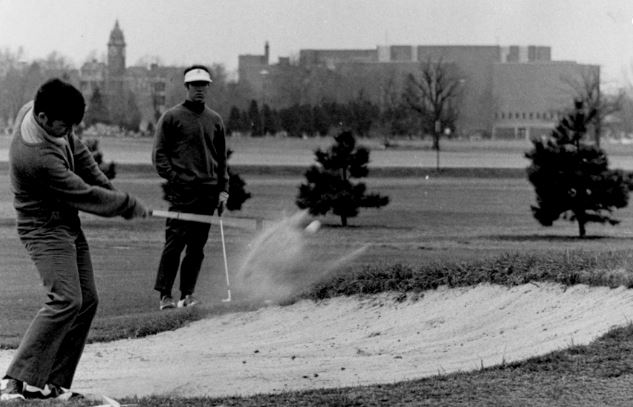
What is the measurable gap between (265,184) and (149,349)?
2327 centimetres

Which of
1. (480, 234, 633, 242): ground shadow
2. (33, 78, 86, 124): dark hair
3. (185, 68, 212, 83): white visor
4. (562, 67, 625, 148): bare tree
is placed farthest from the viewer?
(480, 234, 633, 242): ground shadow

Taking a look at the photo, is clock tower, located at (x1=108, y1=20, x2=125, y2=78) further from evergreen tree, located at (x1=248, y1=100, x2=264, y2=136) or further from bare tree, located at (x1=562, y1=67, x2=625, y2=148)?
bare tree, located at (x1=562, y1=67, x2=625, y2=148)

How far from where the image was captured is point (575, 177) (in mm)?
23938

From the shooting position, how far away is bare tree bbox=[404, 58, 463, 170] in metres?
25.2

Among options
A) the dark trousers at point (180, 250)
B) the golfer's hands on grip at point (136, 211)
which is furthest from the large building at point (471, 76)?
the golfer's hands on grip at point (136, 211)

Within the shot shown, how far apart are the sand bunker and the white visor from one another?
225cm

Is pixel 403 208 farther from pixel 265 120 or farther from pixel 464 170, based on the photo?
pixel 265 120

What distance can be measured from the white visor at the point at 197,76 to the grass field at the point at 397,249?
2.22 meters

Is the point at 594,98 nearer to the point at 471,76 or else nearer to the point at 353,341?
the point at 471,76

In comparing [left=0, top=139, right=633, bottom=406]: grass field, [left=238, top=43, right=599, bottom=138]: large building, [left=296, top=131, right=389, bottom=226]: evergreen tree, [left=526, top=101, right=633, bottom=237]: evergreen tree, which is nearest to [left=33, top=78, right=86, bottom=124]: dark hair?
[left=0, top=139, right=633, bottom=406]: grass field

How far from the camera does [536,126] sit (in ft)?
88.0

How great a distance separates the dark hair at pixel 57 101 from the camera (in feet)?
21.3

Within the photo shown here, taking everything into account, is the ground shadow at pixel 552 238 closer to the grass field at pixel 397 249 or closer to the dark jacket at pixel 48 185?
the grass field at pixel 397 249

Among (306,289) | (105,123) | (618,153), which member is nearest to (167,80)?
(105,123)
